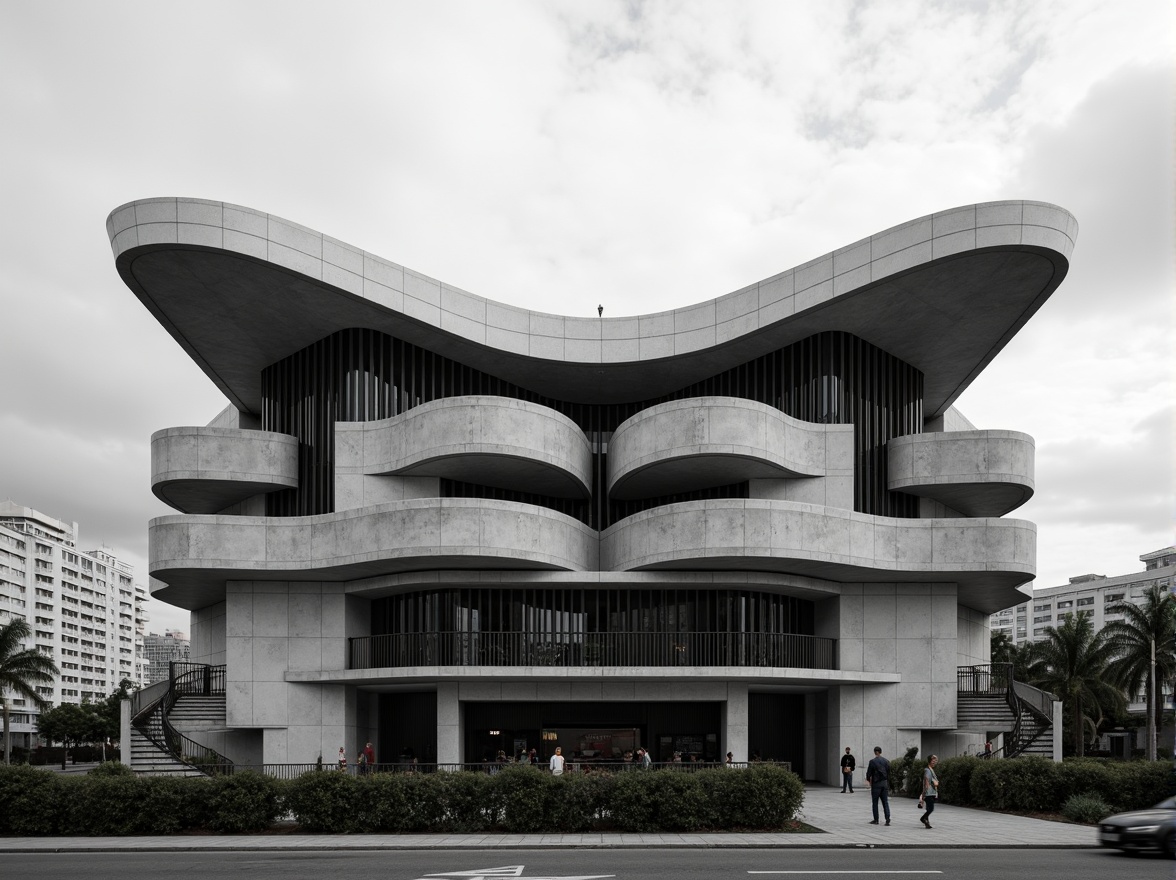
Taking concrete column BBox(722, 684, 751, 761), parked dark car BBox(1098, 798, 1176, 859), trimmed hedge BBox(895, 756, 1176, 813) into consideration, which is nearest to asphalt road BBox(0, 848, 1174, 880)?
parked dark car BBox(1098, 798, 1176, 859)

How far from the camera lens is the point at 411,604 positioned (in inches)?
1471

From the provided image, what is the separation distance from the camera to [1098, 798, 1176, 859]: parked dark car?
17641 mm

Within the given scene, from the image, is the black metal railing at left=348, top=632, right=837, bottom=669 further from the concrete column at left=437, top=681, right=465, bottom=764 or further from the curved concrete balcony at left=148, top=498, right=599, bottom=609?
the curved concrete balcony at left=148, top=498, right=599, bottom=609

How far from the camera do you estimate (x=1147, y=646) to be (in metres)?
54.2

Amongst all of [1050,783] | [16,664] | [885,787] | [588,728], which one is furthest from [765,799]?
[16,664]

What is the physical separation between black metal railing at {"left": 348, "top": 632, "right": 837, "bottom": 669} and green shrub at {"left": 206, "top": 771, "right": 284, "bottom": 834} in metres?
13.6

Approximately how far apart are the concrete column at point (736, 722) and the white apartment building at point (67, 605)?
116 m

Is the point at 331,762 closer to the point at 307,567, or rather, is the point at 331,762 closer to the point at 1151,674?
the point at 307,567

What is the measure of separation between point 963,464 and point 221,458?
2781 cm

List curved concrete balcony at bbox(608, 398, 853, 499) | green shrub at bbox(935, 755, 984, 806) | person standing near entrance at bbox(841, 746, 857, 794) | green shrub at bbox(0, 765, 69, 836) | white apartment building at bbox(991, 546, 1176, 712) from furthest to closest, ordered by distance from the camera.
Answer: white apartment building at bbox(991, 546, 1176, 712), curved concrete balcony at bbox(608, 398, 853, 499), person standing near entrance at bbox(841, 746, 857, 794), green shrub at bbox(935, 755, 984, 806), green shrub at bbox(0, 765, 69, 836)

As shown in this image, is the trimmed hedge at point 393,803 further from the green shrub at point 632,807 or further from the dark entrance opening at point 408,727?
the dark entrance opening at point 408,727

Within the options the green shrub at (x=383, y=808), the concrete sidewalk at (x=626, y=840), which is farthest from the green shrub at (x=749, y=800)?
the green shrub at (x=383, y=808)

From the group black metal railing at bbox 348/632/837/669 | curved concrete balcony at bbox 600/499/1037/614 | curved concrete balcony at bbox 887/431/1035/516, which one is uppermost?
curved concrete balcony at bbox 887/431/1035/516

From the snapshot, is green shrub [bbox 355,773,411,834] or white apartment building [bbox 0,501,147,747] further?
white apartment building [bbox 0,501,147,747]
